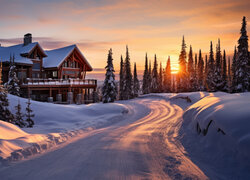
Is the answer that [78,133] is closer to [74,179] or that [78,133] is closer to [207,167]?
[74,179]

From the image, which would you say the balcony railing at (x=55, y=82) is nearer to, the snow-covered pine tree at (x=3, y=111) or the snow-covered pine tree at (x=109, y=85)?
the snow-covered pine tree at (x=109, y=85)

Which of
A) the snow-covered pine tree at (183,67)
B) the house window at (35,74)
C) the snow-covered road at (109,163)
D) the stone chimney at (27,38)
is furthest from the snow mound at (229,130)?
the snow-covered pine tree at (183,67)

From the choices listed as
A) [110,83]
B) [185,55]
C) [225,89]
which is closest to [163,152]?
[110,83]

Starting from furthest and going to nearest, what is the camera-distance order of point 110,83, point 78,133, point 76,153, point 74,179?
point 110,83 < point 78,133 < point 76,153 < point 74,179

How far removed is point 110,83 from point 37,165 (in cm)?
2835

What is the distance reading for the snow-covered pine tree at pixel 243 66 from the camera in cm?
3209

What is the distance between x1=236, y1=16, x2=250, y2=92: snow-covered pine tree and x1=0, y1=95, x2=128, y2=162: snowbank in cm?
2514

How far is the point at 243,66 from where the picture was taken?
106 feet

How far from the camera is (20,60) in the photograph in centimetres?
2930

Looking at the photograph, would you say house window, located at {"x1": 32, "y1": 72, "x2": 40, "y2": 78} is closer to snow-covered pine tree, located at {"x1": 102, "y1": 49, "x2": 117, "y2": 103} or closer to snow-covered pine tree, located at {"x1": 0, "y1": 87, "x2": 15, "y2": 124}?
snow-covered pine tree, located at {"x1": 102, "y1": 49, "x2": 117, "y2": 103}

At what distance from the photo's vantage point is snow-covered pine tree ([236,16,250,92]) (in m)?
32.1

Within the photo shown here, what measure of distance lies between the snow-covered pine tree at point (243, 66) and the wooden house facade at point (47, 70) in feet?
86.5

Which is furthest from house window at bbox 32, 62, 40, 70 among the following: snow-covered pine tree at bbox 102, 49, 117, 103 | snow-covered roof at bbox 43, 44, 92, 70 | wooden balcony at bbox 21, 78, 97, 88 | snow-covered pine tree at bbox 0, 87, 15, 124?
snow-covered pine tree at bbox 0, 87, 15, 124

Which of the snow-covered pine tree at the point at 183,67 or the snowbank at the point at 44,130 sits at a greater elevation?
the snow-covered pine tree at the point at 183,67
